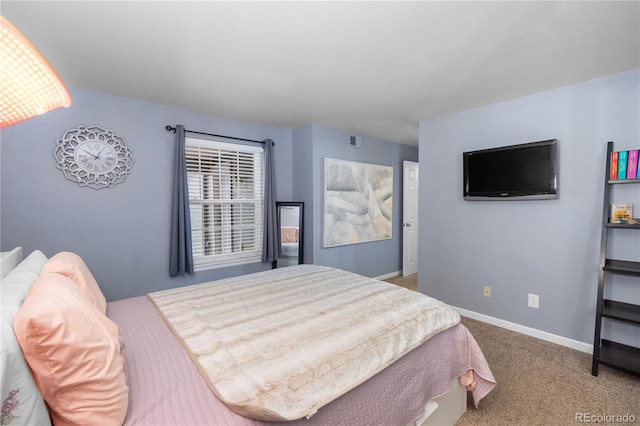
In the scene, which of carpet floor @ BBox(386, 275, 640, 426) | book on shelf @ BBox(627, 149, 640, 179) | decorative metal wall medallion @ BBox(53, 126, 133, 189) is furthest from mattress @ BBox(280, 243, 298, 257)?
book on shelf @ BBox(627, 149, 640, 179)

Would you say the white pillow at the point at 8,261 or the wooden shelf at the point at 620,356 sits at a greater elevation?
the white pillow at the point at 8,261

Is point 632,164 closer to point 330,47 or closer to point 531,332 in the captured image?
point 531,332

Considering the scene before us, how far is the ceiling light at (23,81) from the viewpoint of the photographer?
1.72 ft

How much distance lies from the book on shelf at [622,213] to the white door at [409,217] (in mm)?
2731

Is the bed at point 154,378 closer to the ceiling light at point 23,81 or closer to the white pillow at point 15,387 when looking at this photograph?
the white pillow at point 15,387

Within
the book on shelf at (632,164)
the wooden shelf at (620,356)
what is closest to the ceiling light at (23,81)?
the book on shelf at (632,164)

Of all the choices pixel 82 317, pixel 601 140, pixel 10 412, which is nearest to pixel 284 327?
pixel 82 317

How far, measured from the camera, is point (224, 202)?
3342mm

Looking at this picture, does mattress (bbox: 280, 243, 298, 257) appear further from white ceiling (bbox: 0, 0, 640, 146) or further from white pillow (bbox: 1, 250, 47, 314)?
white pillow (bbox: 1, 250, 47, 314)

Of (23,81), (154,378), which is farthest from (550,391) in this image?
(23,81)

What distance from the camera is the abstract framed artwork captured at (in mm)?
3807

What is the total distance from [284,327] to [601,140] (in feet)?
9.42

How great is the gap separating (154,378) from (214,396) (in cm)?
28

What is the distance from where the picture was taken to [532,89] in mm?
2467
